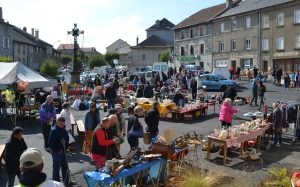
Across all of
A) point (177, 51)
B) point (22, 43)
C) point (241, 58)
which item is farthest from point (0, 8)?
point (241, 58)

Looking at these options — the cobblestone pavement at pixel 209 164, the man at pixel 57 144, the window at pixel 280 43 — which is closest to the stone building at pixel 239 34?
the window at pixel 280 43

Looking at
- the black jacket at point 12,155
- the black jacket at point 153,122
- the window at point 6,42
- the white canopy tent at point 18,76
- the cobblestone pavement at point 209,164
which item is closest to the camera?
the black jacket at point 12,155

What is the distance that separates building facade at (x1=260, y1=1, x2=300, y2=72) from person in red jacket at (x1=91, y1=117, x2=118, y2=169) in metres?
32.4

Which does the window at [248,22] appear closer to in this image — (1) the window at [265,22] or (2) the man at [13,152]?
(1) the window at [265,22]

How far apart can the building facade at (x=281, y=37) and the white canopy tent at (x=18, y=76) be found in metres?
27.0

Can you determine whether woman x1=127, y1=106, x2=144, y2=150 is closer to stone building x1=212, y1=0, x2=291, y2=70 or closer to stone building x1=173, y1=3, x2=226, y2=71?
stone building x1=212, y1=0, x2=291, y2=70

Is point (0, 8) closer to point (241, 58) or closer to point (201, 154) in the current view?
point (241, 58)

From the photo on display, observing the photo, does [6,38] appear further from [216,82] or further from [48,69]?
[216,82]

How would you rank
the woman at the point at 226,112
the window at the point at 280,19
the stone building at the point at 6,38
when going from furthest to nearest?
the stone building at the point at 6,38 → the window at the point at 280,19 → the woman at the point at 226,112

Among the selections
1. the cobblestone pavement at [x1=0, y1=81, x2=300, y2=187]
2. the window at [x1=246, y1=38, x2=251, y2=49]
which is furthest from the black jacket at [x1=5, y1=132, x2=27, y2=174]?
the window at [x1=246, y1=38, x2=251, y2=49]

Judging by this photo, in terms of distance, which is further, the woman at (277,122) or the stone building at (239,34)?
the stone building at (239,34)

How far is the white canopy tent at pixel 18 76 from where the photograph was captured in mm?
16406

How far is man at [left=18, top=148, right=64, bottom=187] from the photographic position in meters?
4.25

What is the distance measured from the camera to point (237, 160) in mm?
10547
